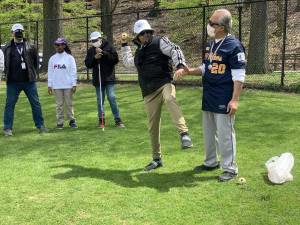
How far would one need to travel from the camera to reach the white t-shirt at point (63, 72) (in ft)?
33.4

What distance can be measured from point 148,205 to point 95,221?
67 centimetres

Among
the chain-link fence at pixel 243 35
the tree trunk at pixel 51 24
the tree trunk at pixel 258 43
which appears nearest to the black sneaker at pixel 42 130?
the chain-link fence at pixel 243 35

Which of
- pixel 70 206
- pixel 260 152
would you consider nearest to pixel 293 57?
pixel 260 152

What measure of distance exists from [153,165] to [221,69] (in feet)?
5.42

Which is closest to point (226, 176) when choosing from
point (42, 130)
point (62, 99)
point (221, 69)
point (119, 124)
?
point (221, 69)

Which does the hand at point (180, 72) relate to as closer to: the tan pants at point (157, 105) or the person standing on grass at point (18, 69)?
the tan pants at point (157, 105)

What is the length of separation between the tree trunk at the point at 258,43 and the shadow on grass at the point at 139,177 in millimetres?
11991

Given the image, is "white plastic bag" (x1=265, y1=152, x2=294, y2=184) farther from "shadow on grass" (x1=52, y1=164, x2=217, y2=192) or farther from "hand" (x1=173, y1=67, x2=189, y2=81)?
"hand" (x1=173, y1=67, x2=189, y2=81)

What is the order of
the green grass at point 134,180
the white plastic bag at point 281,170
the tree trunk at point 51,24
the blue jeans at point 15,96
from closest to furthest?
the green grass at point 134,180, the white plastic bag at point 281,170, the blue jeans at point 15,96, the tree trunk at point 51,24

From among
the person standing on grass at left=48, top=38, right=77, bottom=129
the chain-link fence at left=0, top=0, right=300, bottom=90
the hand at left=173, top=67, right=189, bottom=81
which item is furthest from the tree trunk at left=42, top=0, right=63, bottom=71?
the hand at left=173, top=67, right=189, bottom=81

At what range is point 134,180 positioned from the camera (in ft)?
21.1

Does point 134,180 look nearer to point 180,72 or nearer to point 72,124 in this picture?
point 180,72

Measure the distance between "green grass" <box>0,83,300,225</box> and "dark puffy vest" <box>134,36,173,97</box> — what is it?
3.64ft

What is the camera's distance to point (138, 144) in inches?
338
